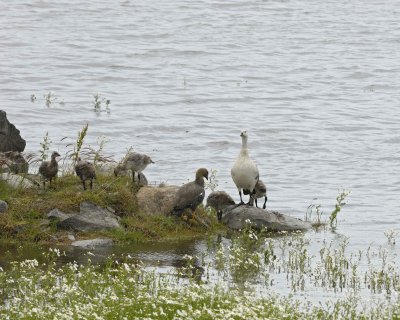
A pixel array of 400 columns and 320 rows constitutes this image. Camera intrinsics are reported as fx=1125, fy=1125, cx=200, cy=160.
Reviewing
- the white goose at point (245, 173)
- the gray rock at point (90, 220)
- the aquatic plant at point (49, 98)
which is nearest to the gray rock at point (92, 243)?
the gray rock at point (90, 220)

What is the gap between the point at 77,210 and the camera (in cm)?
1731

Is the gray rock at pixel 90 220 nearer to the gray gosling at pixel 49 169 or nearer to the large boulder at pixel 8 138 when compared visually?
the gray gosling at pixel 49 169

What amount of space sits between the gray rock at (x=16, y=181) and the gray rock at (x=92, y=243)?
1796 mm

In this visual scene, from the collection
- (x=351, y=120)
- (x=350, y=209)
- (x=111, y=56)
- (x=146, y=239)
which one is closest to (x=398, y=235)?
(x=350, y=209)

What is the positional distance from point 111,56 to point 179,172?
49.3 ft

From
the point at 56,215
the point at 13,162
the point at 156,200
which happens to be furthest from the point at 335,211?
the point at 13,162

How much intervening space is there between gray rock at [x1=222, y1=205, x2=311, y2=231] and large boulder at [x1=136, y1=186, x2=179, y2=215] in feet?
3.43

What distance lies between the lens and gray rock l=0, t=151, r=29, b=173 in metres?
18.7

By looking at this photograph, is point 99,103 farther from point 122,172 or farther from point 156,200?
point 156,200

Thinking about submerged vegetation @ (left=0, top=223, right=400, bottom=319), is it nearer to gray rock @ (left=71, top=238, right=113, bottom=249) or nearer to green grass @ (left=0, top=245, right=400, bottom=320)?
green grass @ (left=0, top=245, right=400, bottom=320)

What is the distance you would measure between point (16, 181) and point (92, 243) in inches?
82.9

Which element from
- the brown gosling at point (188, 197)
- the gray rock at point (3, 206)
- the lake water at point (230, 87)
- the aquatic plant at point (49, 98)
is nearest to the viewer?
the gray rock at point (3, 206)

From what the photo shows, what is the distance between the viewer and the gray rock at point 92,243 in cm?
1645

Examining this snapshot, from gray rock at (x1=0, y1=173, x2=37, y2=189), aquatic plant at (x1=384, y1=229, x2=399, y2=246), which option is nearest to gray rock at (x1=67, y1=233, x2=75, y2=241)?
gray rock at (x1=0, y1=173, x2=37, y2=189)
